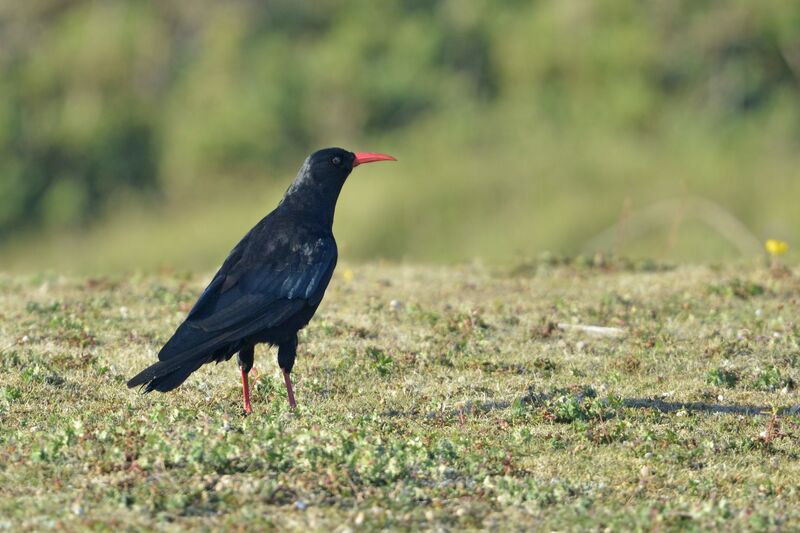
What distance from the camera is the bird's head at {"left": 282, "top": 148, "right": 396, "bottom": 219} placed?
10.2m

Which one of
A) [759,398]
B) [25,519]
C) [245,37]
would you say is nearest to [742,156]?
[245,37]

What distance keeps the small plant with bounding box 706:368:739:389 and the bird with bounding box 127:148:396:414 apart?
3.07 meters

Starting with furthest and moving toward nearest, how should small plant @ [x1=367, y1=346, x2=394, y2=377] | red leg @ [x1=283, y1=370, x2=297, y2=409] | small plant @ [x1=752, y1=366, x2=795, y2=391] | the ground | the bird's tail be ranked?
small plant @ [x1=367, y1=346, x2=394, y2=377]
small plant @ [x1=752, y1=366, x2=795, y2=391]
red leg @ [x1=283, y1=370, x2=297, y2=409]
the bird's tail
the ground

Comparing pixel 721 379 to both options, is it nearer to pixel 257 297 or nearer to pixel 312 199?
pixel 312 199

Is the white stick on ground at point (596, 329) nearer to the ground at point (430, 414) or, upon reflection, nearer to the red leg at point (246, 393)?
the ground at point (430, 414)

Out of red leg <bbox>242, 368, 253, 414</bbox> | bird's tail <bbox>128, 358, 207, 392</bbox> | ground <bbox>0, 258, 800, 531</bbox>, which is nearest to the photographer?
ground <bbox>0, 258, 800, 531</bbox>

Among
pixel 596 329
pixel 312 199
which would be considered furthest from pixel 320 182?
pixel 596 329

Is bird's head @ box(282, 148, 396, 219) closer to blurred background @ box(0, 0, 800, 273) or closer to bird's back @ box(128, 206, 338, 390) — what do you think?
bird's back @ box(128, 206, 338, 390)

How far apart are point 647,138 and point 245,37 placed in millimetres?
10991

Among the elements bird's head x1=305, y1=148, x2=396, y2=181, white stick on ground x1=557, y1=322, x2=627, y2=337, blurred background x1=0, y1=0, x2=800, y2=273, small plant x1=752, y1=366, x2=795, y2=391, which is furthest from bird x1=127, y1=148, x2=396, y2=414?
blurred background x1=0, y1=0, x2=800, y2=273

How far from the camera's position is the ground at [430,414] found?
7.07 m

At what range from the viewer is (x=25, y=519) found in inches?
263

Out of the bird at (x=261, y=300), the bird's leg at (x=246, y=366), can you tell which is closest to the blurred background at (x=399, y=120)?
the bird at (x=261, y=300)

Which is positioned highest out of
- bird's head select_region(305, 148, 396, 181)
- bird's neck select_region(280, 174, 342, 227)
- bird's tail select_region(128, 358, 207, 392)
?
bird's head select_region(305, 148, 396, 181)
